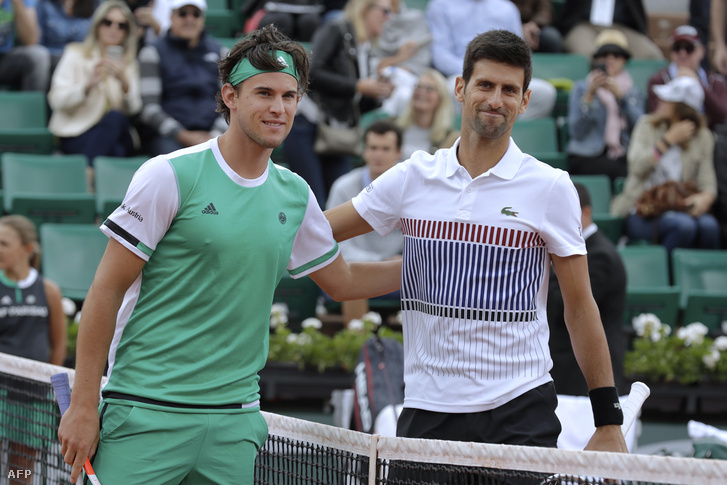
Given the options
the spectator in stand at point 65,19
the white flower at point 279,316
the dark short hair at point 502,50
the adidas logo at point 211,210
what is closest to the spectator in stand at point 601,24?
the spectator in stand at point 65,19

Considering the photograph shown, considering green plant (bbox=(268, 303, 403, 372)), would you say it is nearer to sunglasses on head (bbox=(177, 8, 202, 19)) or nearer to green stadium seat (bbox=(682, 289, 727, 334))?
green stadium seat (bbox=(682, 289, 727, 334))

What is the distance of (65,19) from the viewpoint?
10266 millimetres

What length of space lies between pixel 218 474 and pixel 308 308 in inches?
202

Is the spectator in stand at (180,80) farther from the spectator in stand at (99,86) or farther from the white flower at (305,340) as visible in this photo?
the white flower at (305,340)

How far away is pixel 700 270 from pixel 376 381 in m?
4.24

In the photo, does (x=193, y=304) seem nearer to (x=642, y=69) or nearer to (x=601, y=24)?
(x=642, y=69)

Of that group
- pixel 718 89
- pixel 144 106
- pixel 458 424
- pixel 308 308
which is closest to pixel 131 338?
pixel 458 424

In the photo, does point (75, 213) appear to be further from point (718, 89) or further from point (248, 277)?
point (718, 89)

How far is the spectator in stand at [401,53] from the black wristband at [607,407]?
671 cm

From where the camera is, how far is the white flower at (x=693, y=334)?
731cm

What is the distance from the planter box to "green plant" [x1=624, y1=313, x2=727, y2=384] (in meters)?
2.11

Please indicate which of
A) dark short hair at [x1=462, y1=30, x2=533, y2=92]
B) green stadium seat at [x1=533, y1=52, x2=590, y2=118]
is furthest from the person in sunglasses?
dark short hair at [x1=462, y1=30, x2=533, y2=92]

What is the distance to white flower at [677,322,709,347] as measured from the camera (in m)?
7.31

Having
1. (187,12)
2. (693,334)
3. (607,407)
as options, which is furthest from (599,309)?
(187,12)
